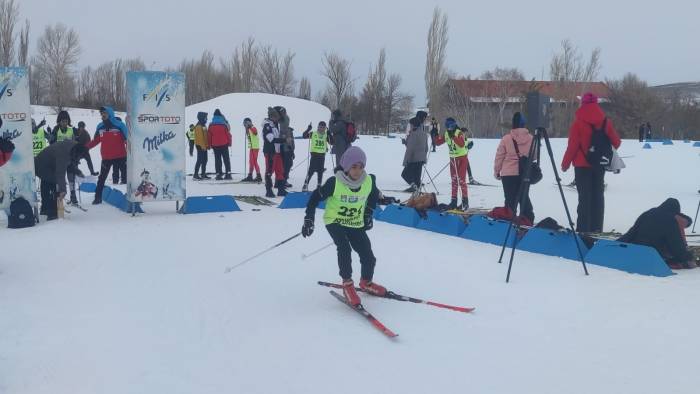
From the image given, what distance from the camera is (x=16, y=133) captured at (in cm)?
919

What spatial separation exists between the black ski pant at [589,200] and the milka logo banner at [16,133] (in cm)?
761

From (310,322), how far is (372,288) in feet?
2.81

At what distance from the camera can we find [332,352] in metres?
4.30

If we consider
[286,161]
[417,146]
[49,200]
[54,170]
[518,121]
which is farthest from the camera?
[286,161]

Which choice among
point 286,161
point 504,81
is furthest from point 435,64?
point 286,161

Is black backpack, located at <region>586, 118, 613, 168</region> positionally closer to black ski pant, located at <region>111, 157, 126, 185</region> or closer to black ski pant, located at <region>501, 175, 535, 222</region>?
black ski pant, located at <region>501, 175, 535, 222</region>

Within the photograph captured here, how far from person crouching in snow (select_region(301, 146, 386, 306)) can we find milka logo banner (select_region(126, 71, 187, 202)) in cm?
524

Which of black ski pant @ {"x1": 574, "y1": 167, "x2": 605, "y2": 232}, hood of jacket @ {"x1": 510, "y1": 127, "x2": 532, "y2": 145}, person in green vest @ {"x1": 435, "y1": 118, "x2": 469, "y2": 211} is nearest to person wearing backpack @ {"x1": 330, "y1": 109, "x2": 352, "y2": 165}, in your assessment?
person in green vest @ {"x1": 435, "y1": 118, "x2": 469, "y2": 211}

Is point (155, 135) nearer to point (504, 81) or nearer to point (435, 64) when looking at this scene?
point (435, 64)

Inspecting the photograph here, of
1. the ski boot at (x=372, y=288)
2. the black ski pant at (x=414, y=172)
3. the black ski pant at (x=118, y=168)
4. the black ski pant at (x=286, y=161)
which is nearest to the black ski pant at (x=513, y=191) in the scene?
the black ski pant at (x=414, y=172)

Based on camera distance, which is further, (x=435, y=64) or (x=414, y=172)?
(x=435, y=64)

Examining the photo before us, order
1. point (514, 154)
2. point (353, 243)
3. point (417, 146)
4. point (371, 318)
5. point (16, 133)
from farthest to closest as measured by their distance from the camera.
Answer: point (417, 146), point (16, 133), point (514, 154), point (353, 243), point (371, 318)

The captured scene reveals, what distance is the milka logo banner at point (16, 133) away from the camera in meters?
9.02

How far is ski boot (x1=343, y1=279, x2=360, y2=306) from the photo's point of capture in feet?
17.2
